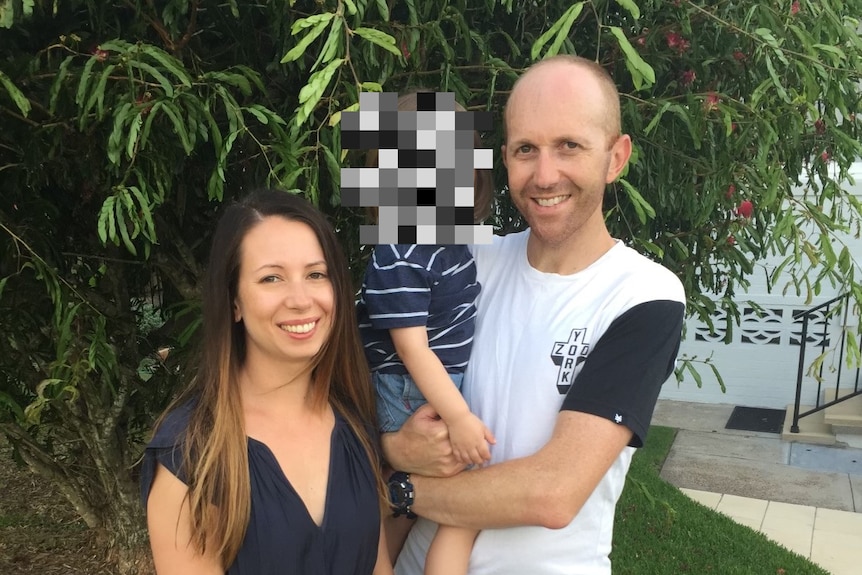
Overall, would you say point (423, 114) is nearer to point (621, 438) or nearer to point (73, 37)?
point (621, 438)

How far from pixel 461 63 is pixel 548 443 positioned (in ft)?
5.16

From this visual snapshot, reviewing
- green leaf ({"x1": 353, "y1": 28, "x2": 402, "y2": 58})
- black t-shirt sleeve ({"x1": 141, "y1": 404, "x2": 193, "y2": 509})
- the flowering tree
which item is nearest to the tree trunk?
the flowering tree

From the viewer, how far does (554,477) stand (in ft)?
5.26

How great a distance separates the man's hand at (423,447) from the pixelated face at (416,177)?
0.45 metres

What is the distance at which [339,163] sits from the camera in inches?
72.9

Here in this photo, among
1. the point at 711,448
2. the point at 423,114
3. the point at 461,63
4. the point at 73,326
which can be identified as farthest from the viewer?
the point at 711,448

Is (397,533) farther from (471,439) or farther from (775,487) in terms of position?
(775,487)

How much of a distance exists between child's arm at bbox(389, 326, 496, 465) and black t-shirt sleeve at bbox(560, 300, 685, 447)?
0.73 ft

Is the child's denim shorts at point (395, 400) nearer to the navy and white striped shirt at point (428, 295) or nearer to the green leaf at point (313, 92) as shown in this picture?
the navy and white striped shirt at point (428, 295)

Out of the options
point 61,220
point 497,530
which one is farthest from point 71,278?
point 497,530

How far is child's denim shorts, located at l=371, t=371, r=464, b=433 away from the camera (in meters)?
1.97

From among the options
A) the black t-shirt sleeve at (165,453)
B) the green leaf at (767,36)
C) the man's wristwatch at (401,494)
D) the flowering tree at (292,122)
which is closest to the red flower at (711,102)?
the flowering tree at (292,122)

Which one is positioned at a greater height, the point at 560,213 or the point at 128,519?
the point at 560,213

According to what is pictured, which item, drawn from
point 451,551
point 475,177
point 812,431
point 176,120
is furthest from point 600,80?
point 812,431
